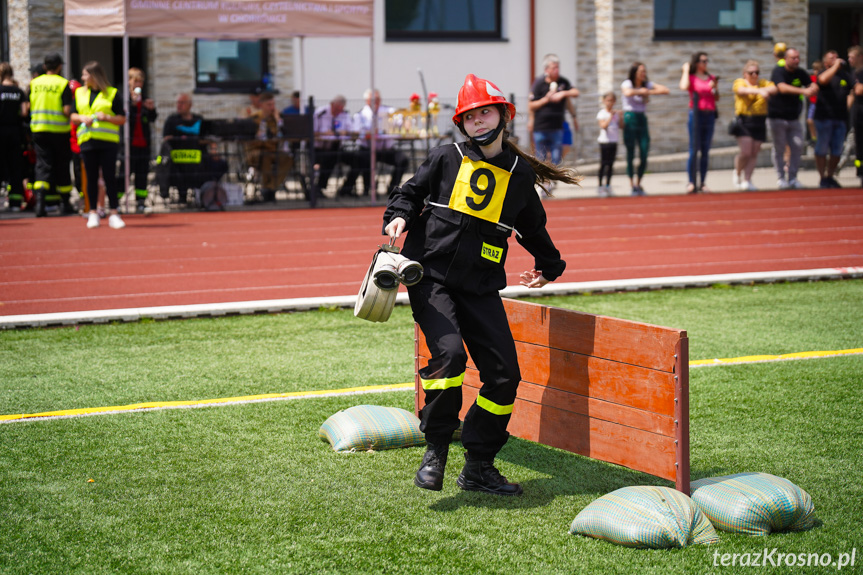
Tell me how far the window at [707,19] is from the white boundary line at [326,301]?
14413 mm

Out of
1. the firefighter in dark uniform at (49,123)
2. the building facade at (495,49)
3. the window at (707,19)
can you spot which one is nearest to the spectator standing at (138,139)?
the firefighter in dark uniform at (49,123)

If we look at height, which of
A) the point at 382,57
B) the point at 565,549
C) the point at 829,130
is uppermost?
the point at 382,57

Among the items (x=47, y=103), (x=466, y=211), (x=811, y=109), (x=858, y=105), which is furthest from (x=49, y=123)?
(x=811, y=109)

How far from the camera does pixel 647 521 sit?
4.02 metres

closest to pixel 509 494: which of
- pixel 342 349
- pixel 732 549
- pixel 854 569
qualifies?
pixel 732 549

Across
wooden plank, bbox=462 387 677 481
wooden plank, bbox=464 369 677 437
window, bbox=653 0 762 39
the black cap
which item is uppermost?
window, bbox=653 0 762 39

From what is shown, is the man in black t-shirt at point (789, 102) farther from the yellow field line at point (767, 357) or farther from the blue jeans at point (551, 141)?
the yellow field line at point (767, 357)

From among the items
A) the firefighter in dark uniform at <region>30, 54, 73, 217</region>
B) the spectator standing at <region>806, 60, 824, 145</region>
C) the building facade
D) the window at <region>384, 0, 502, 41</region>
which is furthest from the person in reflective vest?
the spectator standing at <region>806, 60, 824, 145</region>

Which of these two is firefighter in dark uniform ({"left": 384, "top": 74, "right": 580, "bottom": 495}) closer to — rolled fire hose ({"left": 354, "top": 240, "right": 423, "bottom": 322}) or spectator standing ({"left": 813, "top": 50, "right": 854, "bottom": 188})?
rolled fire hose ({"left": 354, "top": 240, "right": 423, "bottom": 322})

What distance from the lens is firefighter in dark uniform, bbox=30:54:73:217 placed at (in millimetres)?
14250

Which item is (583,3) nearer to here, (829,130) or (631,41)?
(631,41)

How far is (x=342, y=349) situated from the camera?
304 inches

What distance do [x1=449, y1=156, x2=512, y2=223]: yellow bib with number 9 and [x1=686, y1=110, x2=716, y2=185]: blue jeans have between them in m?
12.9

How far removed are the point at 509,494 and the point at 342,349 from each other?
3.25 meters
